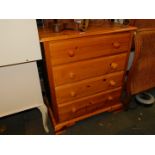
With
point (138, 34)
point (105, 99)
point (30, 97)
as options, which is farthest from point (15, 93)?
point (138, 34)

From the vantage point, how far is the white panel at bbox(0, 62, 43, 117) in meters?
0.88

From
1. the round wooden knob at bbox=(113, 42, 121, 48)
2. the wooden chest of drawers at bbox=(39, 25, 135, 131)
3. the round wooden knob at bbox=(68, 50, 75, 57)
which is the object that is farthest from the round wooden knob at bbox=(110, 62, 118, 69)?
the round wooden knob at bbox=(68, 50, 75, 57)

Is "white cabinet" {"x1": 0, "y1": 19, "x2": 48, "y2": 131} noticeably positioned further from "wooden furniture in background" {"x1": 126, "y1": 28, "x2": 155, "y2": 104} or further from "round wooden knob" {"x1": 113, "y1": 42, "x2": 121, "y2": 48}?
"wooden furniture in background" {"x1": 126, "y1": 28, "x2": 155, "y2": 104}

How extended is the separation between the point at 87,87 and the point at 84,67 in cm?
20

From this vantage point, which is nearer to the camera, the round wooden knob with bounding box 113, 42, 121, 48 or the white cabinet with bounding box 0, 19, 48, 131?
the white cabinet with bounding box 0, 19, 48, 131

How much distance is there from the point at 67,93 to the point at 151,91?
1.25m

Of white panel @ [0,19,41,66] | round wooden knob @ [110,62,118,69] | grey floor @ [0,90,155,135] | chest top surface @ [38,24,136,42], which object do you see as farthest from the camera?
grey floor @ [0,90,155,135]

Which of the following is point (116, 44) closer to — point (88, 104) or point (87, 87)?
point (87, 87)

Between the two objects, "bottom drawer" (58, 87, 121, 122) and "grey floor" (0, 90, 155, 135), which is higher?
"bottom drawer" (58, 87, 121, 122)

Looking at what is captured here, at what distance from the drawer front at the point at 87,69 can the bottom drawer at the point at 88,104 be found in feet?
0.78

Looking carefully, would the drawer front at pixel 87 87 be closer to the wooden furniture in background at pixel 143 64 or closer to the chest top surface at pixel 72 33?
the wooden furniture in background at pixel 143 64

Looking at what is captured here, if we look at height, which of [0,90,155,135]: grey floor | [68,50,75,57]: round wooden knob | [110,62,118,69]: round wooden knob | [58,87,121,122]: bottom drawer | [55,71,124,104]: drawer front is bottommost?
[0,90,155,135]: grey floor

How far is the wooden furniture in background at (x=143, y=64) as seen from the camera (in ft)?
3.68
